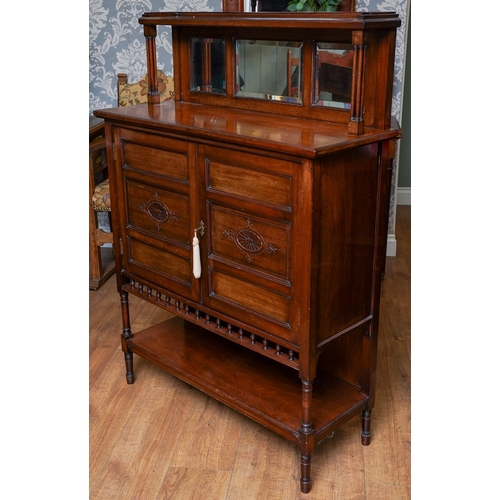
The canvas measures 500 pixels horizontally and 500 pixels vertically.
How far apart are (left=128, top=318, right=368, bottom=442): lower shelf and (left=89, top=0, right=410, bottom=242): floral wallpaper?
1880 mm

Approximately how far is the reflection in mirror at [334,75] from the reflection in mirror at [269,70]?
0.27ft

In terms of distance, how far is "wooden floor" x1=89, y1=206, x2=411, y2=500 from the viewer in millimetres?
2191

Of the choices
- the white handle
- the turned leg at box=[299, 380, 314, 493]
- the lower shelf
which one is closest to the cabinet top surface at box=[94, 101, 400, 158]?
the white handle

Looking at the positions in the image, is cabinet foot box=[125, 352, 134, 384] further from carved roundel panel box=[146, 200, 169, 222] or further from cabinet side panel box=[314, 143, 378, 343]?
cabinet side panel box=[314, 143, 378, 343]

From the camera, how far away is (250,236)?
6.84 feet

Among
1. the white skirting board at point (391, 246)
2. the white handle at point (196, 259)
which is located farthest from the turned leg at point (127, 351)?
Answer: the white skirting board at point (391, 246)

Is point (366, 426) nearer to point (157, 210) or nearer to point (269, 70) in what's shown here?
point (157, 210)

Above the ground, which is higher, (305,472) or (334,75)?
(334,75)

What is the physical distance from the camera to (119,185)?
2590 mm

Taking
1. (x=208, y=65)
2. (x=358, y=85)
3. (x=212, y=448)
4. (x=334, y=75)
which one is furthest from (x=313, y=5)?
(x=212, y=448)

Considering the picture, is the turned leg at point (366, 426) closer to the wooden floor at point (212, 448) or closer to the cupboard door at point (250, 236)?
the wooden floor at point (212, 448)

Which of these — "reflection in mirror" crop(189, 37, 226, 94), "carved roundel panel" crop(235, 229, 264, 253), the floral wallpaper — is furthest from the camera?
the floral wallpaper

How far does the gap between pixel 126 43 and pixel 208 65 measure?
5.50 ft

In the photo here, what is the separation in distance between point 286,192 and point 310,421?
798 mm
